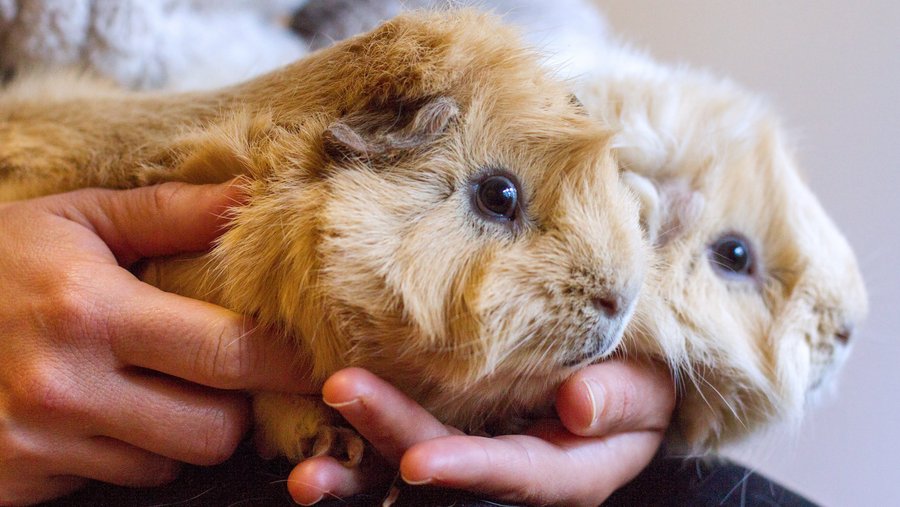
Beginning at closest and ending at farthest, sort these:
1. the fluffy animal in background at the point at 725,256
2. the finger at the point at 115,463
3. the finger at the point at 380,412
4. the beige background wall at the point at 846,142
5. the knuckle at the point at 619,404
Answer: the finger at the point at 380,412 < the finger at the point at 115,463 < the knuckle at the point at 619,404 < the fluffy animal in background at the point at 725,256 < the beige background wall at the point at 846,142

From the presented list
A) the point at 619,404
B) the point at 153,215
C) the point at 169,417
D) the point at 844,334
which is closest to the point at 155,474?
the point at 169,417

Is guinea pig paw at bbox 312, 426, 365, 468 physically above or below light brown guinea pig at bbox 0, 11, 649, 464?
below

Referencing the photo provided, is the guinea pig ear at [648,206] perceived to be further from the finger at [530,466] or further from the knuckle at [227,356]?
the knuckle at [227,356]

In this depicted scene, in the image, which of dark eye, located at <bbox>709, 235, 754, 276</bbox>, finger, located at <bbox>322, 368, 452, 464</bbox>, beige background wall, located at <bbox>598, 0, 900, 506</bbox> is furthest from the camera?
beige background wall, located at <bbox>598, 0, 900, 506</bbox>

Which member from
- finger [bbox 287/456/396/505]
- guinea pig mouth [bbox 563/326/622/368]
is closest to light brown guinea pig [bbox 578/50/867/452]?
guinea pig mouth [bbox 563/326/622/368]

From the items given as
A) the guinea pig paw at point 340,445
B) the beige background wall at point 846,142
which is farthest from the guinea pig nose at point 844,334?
the guinea pig paw at point 340,445

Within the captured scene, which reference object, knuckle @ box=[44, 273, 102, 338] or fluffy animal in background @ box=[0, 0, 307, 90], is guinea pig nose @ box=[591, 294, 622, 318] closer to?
knuckle @ box=[44, 273, 102, 338]

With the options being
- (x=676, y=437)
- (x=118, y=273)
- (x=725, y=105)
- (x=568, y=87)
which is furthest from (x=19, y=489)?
(x=725, y=105)
